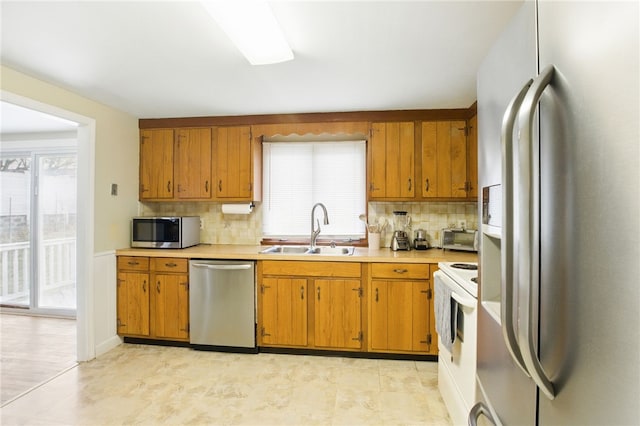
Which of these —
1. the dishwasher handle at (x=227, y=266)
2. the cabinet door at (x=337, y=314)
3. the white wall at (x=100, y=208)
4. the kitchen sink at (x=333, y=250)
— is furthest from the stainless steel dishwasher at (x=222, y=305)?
the white wall at (x=100, y=208)

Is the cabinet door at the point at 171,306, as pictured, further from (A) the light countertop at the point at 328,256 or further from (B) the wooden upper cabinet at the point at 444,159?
(B) the wooden upper cabinet at the point at 444,159

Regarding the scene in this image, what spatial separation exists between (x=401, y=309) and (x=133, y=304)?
8.44 ft

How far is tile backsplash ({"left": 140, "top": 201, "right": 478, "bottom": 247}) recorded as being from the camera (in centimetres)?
333

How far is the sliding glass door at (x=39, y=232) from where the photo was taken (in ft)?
13.6

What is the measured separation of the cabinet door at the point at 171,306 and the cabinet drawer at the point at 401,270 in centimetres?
180

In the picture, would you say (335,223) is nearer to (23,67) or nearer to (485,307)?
(485,307)

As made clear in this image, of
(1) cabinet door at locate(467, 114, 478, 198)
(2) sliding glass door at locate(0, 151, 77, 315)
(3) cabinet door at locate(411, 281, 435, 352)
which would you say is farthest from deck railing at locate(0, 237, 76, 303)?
(1) cabinet door at locate(467, 114, 478, 198)

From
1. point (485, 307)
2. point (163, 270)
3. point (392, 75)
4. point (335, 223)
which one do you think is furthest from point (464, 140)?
point (163, 270)

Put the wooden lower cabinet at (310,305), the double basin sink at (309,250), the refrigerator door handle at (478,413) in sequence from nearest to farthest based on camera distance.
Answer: the refrigerator door handle at (478,413) < the wooden lower cabinet at (310,305) < the double basin sink at (309,250)

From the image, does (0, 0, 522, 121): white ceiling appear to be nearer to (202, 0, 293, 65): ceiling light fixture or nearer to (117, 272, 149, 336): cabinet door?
(202, 0, 293, 65): ceiling light fixture

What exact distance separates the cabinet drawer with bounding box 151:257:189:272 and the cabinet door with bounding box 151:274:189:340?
0.19 ft

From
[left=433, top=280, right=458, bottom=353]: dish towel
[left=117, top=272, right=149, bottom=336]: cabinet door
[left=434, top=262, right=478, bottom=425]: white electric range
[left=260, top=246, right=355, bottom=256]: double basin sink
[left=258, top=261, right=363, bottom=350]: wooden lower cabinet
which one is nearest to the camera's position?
[left=434, top=262, right=478, bottom=425]: white electric range

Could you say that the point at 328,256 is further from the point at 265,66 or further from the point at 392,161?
the point at 265,66

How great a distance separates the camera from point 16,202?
428 centimetres
